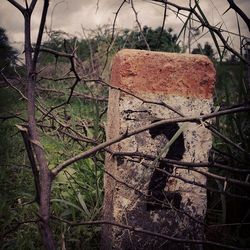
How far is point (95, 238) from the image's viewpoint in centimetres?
178

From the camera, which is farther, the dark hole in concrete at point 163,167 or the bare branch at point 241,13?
the dark hole in concrete at point 163,167

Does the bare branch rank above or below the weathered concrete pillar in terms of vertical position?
above

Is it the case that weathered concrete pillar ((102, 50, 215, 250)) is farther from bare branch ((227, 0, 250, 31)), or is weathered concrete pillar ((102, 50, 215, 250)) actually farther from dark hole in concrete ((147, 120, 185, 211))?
bare branch ((227, 0, 250, 31))

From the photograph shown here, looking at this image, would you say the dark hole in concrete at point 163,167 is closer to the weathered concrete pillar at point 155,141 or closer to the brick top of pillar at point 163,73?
the weathered concrete pillar at point 155,141

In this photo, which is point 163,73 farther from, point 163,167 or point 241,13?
point 241,13

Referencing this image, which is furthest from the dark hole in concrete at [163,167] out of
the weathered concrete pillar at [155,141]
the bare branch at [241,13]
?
the bare branch at [241,13]

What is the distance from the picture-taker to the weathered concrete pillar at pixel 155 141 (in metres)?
1.36

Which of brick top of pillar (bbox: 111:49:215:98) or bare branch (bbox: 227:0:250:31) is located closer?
bare branch (bbox: 227:0:250:31)

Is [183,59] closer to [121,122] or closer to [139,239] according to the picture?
[121,122]

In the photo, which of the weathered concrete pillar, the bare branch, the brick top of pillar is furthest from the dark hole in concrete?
the bare branch

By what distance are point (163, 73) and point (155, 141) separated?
0.30 meters

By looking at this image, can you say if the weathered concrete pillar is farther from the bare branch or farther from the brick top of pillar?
the bare branch

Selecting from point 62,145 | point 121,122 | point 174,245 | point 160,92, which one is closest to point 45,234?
point 121,122

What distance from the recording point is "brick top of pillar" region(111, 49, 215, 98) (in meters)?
1.34
